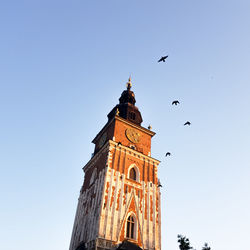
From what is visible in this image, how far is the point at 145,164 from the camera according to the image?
29.4 m

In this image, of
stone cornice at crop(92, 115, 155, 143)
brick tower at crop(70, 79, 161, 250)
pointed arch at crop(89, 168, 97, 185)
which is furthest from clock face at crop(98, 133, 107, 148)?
pointed arch at crop(89, 168, 97, 185)

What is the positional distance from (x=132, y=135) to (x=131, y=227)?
36.5 ft

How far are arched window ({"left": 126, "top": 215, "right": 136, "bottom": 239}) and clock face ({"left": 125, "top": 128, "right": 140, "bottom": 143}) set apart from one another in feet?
31.2

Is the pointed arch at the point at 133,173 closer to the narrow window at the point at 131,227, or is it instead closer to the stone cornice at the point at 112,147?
the stone cornice at the point at 112,147

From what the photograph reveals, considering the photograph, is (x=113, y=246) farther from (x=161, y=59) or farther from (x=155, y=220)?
(x=161, y=59)

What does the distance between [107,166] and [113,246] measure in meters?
7.65

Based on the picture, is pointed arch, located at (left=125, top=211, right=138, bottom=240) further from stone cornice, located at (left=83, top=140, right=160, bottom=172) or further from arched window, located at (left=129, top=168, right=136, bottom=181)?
stone cornice, located at (left=83, top=140, right=160, bottom=172)

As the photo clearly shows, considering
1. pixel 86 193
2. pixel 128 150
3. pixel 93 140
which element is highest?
pixel 93 140

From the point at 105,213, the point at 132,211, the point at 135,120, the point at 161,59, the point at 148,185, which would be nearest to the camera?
the point at 161,59

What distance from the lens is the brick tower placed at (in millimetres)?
22905

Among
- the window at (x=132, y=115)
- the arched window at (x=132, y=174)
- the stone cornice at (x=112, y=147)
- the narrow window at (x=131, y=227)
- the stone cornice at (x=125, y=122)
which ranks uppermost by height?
the window at (x=132, y=115)

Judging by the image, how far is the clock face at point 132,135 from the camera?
102 feet

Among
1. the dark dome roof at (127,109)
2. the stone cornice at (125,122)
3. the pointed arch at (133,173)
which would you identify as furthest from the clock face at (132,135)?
the pointed arch at (133,173)

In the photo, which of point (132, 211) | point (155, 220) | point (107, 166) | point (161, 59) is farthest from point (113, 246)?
point (161, 59)
